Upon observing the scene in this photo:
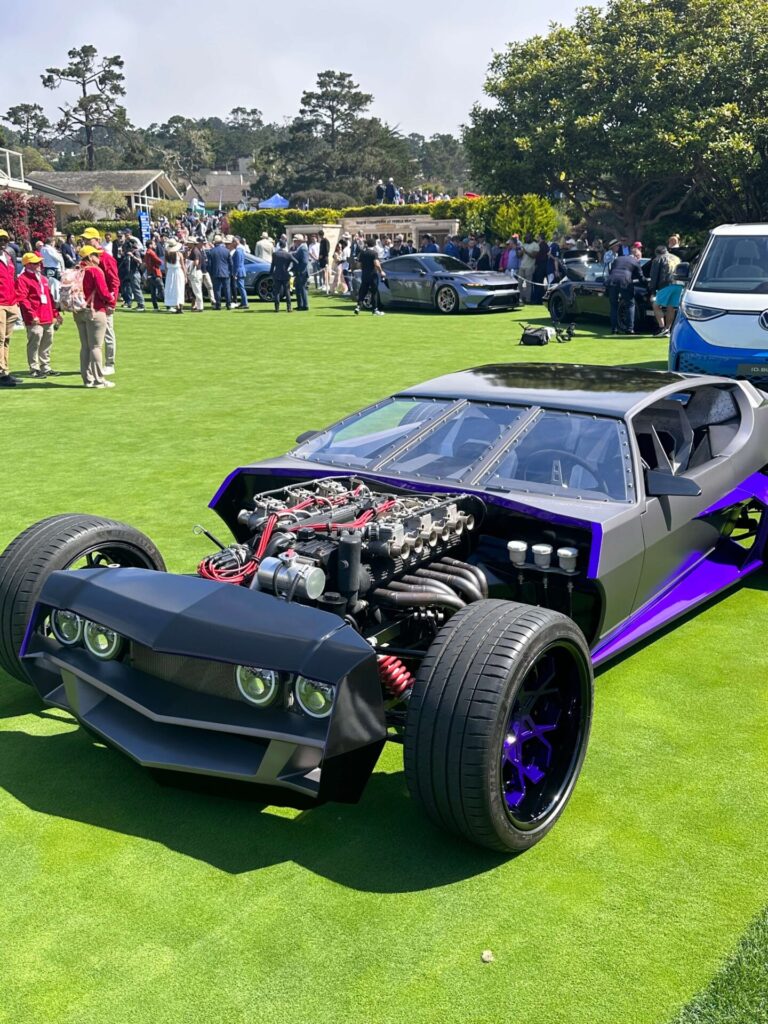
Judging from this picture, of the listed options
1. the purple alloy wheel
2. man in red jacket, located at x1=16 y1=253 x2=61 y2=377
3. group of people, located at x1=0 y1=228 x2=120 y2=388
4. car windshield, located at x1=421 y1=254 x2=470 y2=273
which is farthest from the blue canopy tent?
the purple alloy wheel

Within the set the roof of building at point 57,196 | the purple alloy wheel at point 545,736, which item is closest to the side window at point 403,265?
the purple alloy wheel at point 545,736

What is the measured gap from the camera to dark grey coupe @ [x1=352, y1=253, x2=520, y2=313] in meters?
23.7

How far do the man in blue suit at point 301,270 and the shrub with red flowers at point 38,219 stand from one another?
15468 mm

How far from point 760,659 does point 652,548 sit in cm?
96

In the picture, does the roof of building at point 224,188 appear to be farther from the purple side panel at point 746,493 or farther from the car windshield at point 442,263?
the purple side panel at point 746,493

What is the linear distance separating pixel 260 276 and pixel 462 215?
14.5 m

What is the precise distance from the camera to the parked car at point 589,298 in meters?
19.1

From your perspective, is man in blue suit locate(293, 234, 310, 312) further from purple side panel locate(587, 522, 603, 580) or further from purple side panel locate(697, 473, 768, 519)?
purple side panel locate(587, 522, 603, 580)

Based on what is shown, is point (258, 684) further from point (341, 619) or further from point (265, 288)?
point (265, 288)

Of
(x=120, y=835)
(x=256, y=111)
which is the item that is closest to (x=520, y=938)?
(x=120, y=835)

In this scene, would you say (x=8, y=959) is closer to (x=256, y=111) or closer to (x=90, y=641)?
(x=90, y=641)

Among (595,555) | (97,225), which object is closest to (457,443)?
(595,555)

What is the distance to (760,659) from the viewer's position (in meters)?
5.20

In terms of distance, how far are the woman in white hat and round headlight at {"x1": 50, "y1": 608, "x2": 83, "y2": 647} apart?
22.1 m
